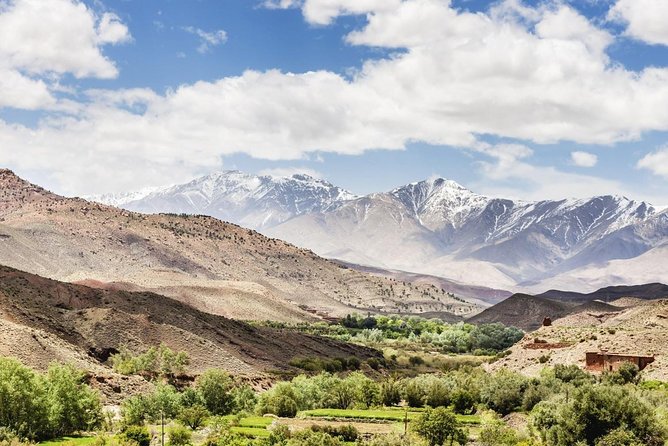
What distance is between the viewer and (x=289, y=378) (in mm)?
95375

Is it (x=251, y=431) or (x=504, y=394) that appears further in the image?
(x=504, y=394)

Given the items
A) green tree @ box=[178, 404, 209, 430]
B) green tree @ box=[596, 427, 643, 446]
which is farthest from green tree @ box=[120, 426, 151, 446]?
green tree @ box=[596, 427, 643, 446]

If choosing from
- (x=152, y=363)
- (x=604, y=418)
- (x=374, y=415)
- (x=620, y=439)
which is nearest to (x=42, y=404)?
(x=374, y=415)

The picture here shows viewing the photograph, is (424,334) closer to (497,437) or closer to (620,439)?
(497,437)

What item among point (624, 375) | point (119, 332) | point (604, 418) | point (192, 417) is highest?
point (119, 332)

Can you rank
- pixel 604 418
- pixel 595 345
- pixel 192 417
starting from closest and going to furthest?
pixel 604 418 → pixel 192 417 → pixel 595 345

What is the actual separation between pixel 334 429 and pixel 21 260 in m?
155

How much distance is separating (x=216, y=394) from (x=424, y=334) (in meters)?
97.8

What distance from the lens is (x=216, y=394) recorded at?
226ft

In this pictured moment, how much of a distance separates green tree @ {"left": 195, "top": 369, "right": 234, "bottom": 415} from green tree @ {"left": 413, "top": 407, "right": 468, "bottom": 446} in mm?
A: 24672

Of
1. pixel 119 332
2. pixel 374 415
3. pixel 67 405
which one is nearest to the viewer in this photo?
pixel 67 405

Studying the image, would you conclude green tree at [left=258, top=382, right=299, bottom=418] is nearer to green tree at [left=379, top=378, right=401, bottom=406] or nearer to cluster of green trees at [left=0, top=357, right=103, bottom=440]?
green tree at [left=379, top=378, right=401, bottom=406]

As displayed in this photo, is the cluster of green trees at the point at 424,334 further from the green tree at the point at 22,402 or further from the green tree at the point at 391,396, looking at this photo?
the green tree at the point at 22,402

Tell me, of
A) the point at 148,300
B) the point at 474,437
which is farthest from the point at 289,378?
the point at 474,437
